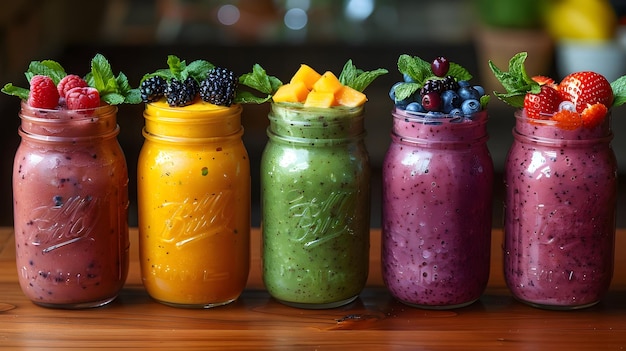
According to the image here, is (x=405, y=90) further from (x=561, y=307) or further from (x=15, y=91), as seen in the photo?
(x=15, y=91)

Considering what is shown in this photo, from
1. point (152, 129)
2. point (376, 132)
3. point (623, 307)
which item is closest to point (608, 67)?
point (376, 132)

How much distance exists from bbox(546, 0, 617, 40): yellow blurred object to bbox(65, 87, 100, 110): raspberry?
6.55 ft

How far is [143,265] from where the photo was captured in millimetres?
1478

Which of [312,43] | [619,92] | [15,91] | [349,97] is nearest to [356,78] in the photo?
[349,97]

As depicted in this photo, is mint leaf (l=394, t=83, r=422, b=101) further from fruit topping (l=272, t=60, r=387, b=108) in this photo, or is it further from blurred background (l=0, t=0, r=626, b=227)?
blurred background (l=0, t=0, r=626, b=227)

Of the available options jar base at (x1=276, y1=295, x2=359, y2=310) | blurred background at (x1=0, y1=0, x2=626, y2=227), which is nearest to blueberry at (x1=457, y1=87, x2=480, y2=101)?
jar base at (x1=276, y1=295, x2=359, y2=310)

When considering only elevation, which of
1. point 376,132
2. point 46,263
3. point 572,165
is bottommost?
point 376,132

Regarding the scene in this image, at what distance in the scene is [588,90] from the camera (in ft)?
4.52

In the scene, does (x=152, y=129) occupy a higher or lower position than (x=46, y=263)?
higher

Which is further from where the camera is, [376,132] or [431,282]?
[376,132]

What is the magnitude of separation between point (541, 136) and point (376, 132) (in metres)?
1.85

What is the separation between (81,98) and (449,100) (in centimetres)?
51

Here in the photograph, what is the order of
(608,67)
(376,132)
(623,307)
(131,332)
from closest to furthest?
1. (131,332)
2. (623,307)
3. (608,67)
4. (376,132)

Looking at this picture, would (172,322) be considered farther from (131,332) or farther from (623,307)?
(623,307)
